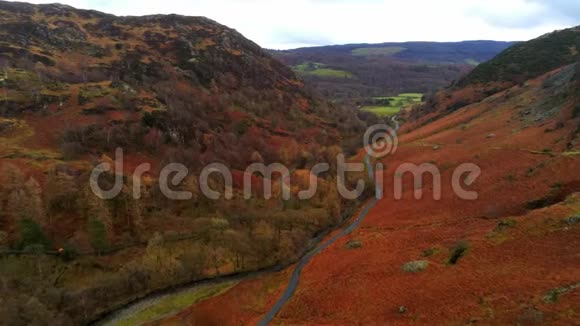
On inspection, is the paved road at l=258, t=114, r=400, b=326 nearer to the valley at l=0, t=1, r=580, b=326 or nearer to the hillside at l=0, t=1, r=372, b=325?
the valley at l=0, t=1, r=580, b=326

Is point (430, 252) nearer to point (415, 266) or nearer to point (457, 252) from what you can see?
point (457, 252)

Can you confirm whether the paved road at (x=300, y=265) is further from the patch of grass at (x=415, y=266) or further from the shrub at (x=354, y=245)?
the patch of grass at (x=415, y=266)

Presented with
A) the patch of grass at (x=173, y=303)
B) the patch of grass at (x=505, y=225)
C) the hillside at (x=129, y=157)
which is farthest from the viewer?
the hillside at (x=129, y=157)

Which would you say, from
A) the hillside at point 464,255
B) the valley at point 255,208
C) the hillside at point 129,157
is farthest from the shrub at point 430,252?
the hillside at point 129,157

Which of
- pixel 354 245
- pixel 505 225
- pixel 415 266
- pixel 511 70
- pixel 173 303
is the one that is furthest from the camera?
pixel 511 70

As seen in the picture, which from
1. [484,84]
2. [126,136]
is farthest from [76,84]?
[484,84]

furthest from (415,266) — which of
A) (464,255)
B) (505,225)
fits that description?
(505,225)

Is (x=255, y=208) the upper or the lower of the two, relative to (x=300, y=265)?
upper
